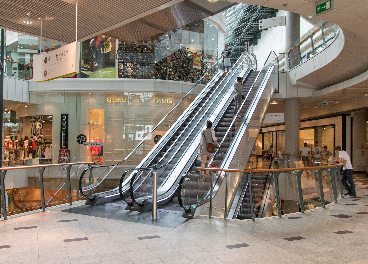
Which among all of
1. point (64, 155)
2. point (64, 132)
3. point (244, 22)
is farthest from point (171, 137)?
point (244, 22)

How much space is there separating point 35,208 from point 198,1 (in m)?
9.97

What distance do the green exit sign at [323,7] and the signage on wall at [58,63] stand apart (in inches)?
173

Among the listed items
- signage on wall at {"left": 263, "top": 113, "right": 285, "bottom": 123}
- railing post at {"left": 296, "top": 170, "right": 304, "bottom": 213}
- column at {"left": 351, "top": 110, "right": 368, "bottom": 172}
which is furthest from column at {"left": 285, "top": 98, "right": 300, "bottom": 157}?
railing post at {"left": 296, "top": 170, "right": 304, "bottom": 213}

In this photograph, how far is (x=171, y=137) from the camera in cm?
1239

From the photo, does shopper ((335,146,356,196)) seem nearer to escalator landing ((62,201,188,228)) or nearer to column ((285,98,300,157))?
escalator landing ((62,201,188,228))

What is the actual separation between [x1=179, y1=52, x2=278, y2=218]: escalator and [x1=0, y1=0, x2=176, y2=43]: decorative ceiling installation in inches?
129

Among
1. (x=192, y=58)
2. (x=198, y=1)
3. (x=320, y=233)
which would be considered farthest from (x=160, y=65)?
(x=320, y=233)

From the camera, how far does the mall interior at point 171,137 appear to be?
5547 millimetres

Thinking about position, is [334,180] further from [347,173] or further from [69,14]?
[69,14]

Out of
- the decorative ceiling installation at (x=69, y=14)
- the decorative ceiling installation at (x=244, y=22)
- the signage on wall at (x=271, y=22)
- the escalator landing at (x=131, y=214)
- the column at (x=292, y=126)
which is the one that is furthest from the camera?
the decorative ceiling installation at (x=244, y=22)

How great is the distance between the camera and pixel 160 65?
56.8 feet

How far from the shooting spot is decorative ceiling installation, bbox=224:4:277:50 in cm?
2964

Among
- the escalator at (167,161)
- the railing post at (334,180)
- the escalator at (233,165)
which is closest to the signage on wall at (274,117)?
the escalator at (233,165)

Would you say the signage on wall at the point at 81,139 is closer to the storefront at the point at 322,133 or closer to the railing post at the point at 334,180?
the storefront at the point at 322,133
